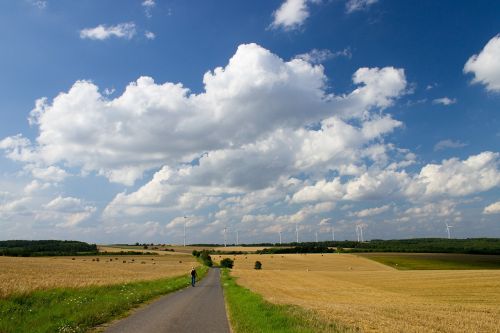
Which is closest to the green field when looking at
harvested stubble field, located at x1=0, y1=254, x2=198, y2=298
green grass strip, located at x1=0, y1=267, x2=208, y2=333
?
harvested stubble field, located at x1=0, y1=254, x2=198, y2=298

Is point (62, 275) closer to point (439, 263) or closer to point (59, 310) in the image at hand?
point (59, 310)

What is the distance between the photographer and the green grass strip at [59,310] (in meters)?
16.3

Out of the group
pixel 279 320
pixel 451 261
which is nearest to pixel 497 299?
pixel 279 320

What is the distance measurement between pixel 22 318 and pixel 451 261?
12392 centimetres

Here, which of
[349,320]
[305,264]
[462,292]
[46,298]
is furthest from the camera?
[305,264]

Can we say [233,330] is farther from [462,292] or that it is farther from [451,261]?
[451,261]

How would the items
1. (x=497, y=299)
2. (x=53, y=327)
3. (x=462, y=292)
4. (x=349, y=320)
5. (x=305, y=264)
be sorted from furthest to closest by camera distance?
1. (x=305, y=264)
2. (x=462, y=292)
3. (x=497, y=299)
4. (x=349, y=320)
5. (x=53, y=327)

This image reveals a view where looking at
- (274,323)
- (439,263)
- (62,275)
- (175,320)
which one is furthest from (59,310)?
(439,263)

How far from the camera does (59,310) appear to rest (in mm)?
20375

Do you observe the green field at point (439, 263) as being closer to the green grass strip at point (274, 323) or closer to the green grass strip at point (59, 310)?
the green grass strip at point (59, 310)

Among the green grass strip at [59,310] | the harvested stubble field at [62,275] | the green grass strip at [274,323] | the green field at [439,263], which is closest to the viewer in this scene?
the green grass strip at [274,323]

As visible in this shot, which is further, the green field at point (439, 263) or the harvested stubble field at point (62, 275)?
the green field at point (439, 263)

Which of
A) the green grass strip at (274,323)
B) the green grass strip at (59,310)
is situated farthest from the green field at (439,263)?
the green grass strip at (274,323)

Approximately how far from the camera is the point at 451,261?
120938 millimetres
